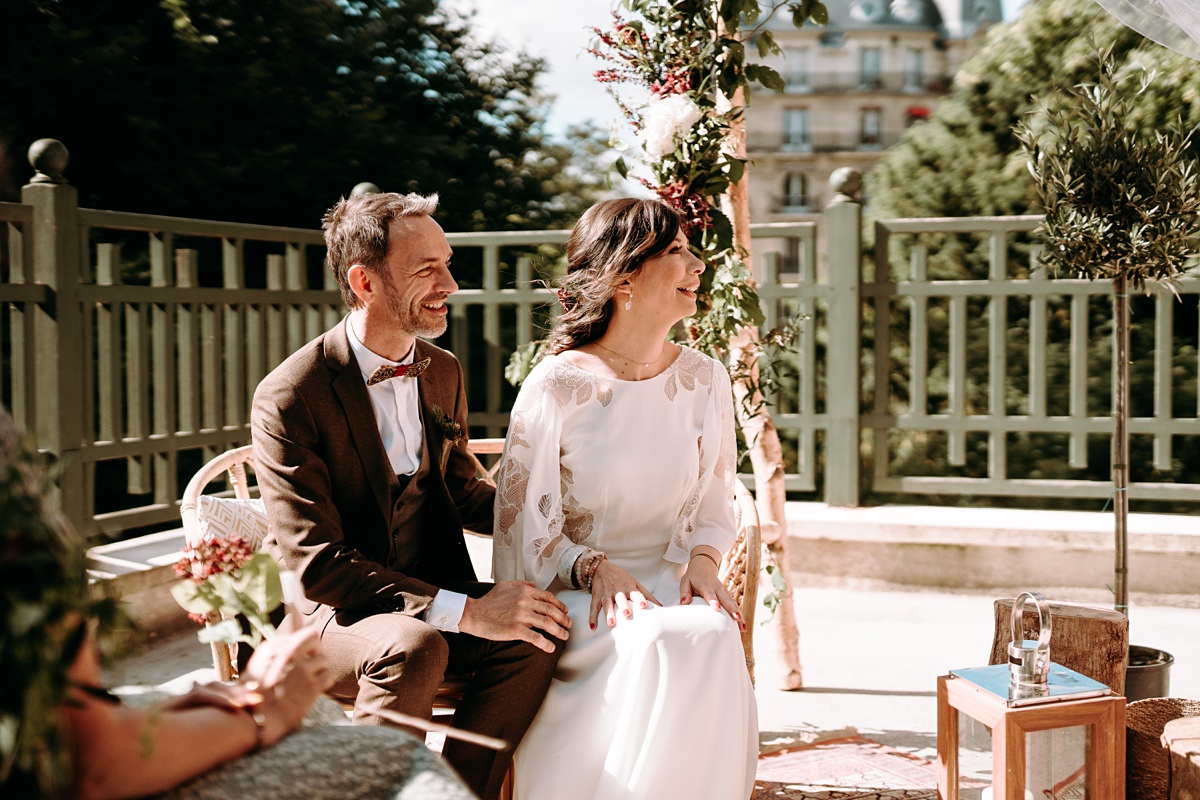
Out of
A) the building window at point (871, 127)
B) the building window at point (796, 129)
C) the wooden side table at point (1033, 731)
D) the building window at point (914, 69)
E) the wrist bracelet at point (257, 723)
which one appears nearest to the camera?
the wrist bracelet at point (257, 723)

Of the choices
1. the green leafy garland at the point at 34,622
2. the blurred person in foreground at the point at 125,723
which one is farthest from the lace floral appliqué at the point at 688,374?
the green leafy garland at the point at 34,622

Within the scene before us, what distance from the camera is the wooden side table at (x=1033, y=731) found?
92.9 inches

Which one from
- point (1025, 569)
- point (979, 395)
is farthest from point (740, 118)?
point (979, 395)

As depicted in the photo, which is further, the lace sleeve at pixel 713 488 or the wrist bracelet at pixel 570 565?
the lace sleeve at pixel 713 488

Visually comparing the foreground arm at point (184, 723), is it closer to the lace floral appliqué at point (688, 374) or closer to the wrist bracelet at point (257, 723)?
the wrist bracelet at point (257, 723)

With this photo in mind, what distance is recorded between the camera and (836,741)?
12.1 ft

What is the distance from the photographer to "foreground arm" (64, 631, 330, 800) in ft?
4.19

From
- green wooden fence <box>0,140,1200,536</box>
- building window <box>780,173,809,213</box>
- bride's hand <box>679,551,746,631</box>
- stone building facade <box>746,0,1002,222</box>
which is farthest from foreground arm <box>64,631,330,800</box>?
building window <box>780,173,809,213</box>

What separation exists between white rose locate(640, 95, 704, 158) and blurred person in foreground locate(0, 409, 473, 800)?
8.21 feet

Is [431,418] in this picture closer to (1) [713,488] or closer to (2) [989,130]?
(1) [713,488]

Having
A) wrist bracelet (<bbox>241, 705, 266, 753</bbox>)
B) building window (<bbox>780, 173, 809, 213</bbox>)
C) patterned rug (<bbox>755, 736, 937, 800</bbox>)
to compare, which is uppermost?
building window (<bbox>780, 173, 809, 213</bbox>)

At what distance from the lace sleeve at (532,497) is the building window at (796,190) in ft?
162

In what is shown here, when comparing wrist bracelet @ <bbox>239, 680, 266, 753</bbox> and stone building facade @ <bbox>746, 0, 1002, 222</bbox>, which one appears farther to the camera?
stone building facade @ <bbox>746, 0, 1002, 222</bbox>

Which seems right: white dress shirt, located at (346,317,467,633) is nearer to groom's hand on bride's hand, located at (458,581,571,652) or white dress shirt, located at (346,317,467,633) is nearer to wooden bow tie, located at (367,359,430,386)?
wooden bow tie, located at (367,359,430,386)
